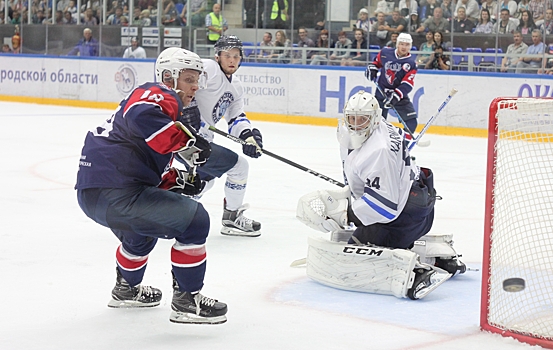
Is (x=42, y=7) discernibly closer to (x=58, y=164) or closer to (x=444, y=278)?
(x=58, y=164)

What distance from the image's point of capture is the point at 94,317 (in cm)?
304

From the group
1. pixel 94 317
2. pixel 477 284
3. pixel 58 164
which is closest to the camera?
pixel 94 317

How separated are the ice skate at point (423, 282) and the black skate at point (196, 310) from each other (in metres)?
0.78

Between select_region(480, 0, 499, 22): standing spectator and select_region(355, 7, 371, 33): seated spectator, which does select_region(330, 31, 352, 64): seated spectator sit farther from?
select_region(480, 0, 499, 22): standing spectator

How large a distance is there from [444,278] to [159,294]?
42.7 inches

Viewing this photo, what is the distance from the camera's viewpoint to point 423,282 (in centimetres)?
330

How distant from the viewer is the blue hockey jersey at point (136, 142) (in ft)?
8.73

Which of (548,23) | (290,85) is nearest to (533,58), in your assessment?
(548,23)

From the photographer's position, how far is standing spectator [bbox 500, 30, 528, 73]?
31.1 ft

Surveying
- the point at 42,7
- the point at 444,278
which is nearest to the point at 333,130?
the point at 42,7

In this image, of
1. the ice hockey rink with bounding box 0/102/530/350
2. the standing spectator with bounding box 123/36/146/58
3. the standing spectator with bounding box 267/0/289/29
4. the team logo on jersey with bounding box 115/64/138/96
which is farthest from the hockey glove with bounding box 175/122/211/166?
the standing spectator with bounding box 123/36/146/58

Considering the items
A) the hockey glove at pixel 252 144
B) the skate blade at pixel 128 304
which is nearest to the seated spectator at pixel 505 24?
Answer: the hockey glove at pixel 252 144

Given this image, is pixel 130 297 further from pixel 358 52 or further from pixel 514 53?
pixel 358 52

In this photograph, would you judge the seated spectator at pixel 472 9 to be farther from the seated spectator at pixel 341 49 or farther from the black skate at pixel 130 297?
the black skate at pixel 130 297
